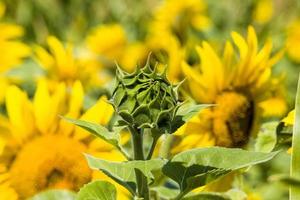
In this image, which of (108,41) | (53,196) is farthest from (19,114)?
(108,41)

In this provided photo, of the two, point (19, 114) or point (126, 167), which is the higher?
point (19, 114)

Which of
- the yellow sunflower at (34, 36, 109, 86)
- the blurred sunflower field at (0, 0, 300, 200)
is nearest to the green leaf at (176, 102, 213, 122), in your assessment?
the blurred sunflower field at (0, 0, 300, 200)

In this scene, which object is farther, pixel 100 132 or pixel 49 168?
pixel 49 168

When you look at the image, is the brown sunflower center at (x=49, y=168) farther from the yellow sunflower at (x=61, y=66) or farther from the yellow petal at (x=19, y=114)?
the yellow sunflower at (x=61, y=66)

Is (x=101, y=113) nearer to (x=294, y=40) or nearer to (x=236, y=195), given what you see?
(x=236, y=195)

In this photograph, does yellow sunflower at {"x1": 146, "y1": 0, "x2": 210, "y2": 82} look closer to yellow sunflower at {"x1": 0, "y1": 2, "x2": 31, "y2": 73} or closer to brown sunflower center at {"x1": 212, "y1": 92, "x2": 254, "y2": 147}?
yellow sunflower at {"x1": 0, "y1": 2, "x2": 31, "y2": 73}

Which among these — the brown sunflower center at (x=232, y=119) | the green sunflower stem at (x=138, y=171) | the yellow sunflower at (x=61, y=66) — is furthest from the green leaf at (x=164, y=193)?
the yellow sunflower at (x=61, y=66)

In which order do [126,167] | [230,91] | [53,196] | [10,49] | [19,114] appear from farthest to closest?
[10,49], [230,91], [19,114], [53,196], [126,167]

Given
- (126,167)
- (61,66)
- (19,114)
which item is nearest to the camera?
(126,167)
